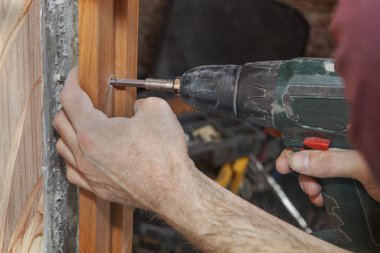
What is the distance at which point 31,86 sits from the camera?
2.64 ft

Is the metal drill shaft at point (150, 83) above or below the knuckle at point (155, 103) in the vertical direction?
above

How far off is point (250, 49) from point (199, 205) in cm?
205

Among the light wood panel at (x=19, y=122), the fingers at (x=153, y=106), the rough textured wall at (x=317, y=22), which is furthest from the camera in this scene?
the rough textured wall at (x=317, y=22)

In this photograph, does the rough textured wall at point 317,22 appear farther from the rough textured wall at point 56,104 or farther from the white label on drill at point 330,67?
the rough textured wall at point 56,104

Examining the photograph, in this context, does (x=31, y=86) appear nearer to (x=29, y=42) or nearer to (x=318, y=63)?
(x=29, y=42)

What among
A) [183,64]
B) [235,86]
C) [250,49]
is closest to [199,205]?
[235,86]

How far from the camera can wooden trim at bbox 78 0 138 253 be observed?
832 mm

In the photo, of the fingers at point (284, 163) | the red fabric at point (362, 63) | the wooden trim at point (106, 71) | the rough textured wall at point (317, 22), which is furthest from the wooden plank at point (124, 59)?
the rough textured wall at point (317, 22)

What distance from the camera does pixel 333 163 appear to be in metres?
0.92

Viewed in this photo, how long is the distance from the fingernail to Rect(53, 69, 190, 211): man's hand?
224 millimetres

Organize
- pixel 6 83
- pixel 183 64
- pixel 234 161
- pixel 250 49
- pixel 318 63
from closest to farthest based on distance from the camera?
pixel 6 83 < pixel 318 63 < pixel 234 161 < pixel 250 49 < pixel 183 64

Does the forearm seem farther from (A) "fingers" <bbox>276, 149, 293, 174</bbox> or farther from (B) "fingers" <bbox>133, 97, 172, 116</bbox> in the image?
(A) "fingers" <bbox>276, 149, 293, 174</bbox>

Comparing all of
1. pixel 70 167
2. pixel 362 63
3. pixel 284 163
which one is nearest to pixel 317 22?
pixel 284 163

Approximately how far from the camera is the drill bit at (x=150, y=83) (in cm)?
90
